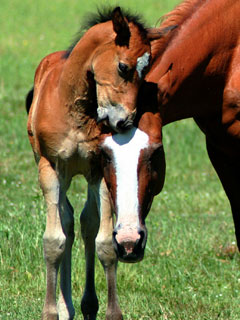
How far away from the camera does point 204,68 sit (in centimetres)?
478

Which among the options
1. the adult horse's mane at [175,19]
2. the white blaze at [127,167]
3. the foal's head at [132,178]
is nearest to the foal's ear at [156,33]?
the adult horse's mane at [175,19]

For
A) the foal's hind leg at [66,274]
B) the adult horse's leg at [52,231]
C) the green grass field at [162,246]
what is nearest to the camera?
the adult horse's leg at [52,231]

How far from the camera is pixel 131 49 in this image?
4.05m

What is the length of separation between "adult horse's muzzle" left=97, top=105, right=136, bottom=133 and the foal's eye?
0.60 feet

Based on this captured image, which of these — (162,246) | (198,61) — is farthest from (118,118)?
(162,246)

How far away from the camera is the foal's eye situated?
4.02 metres

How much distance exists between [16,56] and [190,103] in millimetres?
13973

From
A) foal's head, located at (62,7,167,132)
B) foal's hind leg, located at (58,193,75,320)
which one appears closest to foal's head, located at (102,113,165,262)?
foal's head, located at (62,7,167,132)

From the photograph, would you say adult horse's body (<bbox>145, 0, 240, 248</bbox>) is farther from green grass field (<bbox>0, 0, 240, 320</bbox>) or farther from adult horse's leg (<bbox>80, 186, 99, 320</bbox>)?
adult horse's leg (<bbox>80, 186, 99, 320</bbox>)

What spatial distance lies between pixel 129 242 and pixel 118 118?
0.66m

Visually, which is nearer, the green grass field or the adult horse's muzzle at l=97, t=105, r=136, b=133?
the adult horse's muzzle at l=97, t=105, r=136, b=133

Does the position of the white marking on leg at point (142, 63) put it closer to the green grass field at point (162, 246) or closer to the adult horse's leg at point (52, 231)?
the green grass field at point (162, 246)

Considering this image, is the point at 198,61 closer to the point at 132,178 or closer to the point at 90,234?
the point at 132,178

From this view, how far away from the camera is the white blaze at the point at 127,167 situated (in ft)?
13.0
